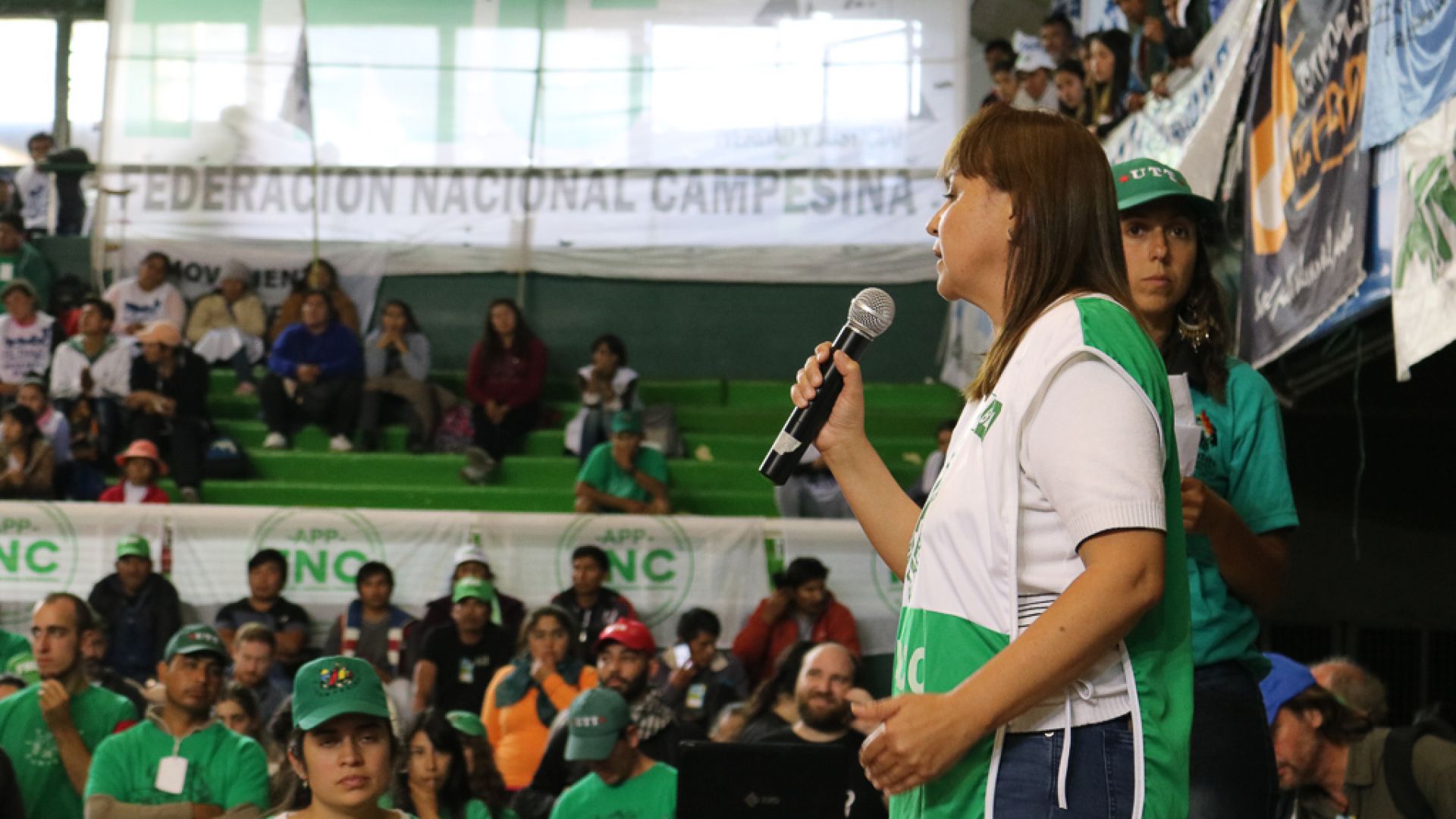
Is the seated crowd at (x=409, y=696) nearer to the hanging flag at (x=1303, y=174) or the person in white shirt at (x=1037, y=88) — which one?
the hanging flag at (x=1303, y=174)

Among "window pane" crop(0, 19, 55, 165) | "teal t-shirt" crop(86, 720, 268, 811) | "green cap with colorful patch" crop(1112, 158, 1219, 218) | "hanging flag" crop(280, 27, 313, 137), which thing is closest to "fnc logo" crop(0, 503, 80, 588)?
→ "teal t-shirt" crop(86, 720, 268, 811)

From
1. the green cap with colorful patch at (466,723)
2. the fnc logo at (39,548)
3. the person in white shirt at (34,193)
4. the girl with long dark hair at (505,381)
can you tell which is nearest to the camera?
the green cap with colorful patch at (466,723)

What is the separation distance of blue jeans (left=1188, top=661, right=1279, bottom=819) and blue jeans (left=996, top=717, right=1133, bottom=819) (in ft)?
2.66

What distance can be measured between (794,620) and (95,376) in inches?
236

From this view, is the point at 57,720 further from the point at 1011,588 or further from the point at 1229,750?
the point at 1011,588

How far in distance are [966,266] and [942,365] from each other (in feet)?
42.2

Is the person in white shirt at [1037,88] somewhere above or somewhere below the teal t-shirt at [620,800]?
above

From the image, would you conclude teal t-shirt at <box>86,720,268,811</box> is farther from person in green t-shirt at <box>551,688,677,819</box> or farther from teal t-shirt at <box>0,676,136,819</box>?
person in green t-shirt at <box>551,688,677,819</box>

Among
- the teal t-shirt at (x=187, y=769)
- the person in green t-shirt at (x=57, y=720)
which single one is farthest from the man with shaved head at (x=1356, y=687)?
the person in green t-shirt at (x=57, y=720)

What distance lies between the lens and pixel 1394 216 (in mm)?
5336

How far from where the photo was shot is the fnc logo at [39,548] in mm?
9930

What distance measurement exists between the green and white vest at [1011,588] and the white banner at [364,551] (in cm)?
786

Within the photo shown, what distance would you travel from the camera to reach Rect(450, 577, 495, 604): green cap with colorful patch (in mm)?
9047

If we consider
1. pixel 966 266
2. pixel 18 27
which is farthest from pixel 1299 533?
pixel 18 27
